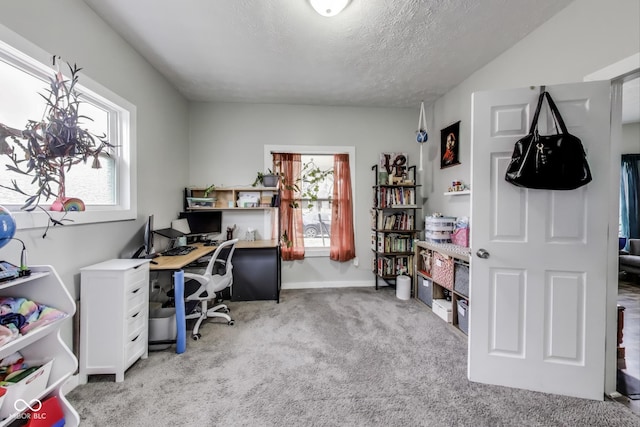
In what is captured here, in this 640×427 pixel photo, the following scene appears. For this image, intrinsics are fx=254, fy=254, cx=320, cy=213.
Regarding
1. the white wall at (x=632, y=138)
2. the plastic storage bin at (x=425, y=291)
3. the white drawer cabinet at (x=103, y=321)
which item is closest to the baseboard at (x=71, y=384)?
the white drawer cabinet at (x=103, y=321)

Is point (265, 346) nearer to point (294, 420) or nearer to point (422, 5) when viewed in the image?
point (294, 420)

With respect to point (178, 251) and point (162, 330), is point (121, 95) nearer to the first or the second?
point (178, 251)

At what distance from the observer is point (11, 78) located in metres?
1.45

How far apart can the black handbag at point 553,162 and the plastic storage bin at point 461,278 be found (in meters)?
1.10

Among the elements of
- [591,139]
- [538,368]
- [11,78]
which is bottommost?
[538,368]

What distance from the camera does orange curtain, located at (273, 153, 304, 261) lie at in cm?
365

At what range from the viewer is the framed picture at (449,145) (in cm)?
311

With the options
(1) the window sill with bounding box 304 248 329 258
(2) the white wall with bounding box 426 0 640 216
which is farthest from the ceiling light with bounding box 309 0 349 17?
(1) the window sill with bounding box 304 248 329 258

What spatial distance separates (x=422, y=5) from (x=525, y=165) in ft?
4.42

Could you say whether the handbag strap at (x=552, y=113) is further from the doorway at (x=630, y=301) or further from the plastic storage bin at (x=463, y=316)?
the plastic storage bin at (x=463, y=316)

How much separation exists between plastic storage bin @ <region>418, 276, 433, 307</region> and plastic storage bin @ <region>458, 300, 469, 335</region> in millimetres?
486

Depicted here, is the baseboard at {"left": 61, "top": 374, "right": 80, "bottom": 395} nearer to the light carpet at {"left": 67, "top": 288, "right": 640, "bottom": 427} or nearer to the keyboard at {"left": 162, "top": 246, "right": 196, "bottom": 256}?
the light carpet at {"left": 67, "top": 288, "right": 640, "bottom": 427}

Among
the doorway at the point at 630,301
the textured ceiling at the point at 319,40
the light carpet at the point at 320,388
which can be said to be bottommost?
the light carpet at the point at 320,388

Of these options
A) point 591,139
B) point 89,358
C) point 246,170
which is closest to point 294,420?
point 89,358
